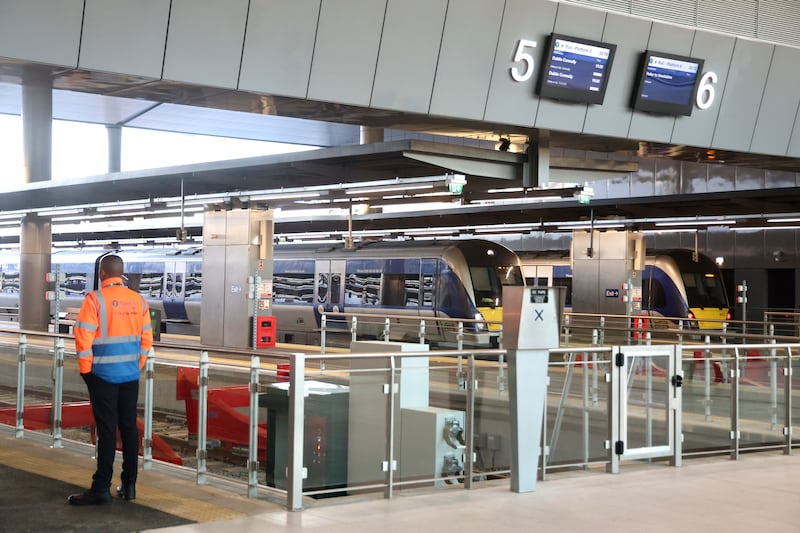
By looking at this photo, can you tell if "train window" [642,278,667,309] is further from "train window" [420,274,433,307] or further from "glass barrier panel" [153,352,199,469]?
"glass barrier panel" [153,352,199,469]

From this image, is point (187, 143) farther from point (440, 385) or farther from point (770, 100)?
point (440, 385)

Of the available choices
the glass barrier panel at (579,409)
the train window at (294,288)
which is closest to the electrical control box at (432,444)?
the glass barrier panel at (579,409)

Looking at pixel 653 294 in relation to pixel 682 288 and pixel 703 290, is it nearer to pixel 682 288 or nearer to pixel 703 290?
pixel 682 288

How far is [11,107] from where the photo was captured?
4212 centimetres

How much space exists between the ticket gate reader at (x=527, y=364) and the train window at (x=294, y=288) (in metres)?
19.9

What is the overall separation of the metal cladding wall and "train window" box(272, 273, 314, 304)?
38.0 feet

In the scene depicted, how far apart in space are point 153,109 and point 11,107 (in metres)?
6.00

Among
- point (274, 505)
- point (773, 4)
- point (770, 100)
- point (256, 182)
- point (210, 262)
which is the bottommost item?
point (274, 505)

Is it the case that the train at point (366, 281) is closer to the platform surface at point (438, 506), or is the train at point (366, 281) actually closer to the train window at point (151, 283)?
the train window at point (151, 283)

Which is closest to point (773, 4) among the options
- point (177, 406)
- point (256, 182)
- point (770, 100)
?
point (770, 100)

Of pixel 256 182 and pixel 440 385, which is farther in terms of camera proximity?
pixel 256 182

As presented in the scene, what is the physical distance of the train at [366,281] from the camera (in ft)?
80.4

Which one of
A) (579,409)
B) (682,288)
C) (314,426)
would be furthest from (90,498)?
(682,288)

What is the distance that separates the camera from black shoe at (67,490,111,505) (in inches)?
285
